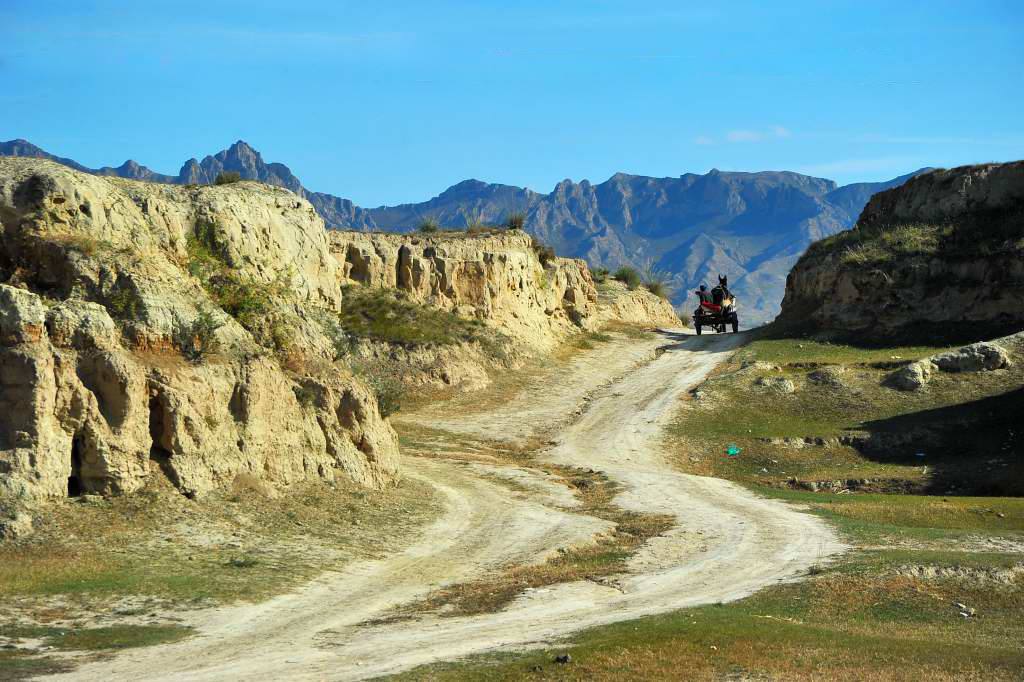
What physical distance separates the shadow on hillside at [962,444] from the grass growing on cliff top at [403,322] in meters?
21.1

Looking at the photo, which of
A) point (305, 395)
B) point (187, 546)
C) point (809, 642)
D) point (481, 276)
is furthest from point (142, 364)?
point (481, 276)

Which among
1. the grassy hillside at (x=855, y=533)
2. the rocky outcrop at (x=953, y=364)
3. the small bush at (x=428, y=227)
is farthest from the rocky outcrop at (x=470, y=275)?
the rocky outcrop at (x=953, y=364)

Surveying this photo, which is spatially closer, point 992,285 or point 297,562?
point 297,562

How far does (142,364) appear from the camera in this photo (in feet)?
75.4

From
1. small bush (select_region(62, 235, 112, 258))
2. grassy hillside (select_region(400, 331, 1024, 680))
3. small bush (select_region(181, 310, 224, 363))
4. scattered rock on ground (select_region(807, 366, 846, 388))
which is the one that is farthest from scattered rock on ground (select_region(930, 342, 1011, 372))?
small bush (select_region(62, 235, 112, 258))

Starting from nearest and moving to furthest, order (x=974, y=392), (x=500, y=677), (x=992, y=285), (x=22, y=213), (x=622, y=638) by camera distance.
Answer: (x=500, y=677) → (x=622, y=638) → (x=22, y=213) → (x=974, y=392) → (x=992, y=285)

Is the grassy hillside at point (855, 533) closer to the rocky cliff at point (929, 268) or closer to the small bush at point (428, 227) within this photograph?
the rocky cliff at point (929, 268)

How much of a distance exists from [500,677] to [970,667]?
6.39 metres

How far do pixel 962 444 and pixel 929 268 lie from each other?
21.0m

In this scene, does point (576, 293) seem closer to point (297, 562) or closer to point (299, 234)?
point (299, 234)

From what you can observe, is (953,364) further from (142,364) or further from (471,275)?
(142,364)

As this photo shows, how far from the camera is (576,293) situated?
70875 millimetres

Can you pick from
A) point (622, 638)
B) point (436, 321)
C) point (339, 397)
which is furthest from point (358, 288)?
point (622, 638)

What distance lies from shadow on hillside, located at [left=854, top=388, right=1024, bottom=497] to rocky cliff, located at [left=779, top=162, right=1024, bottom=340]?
43.0 ft
